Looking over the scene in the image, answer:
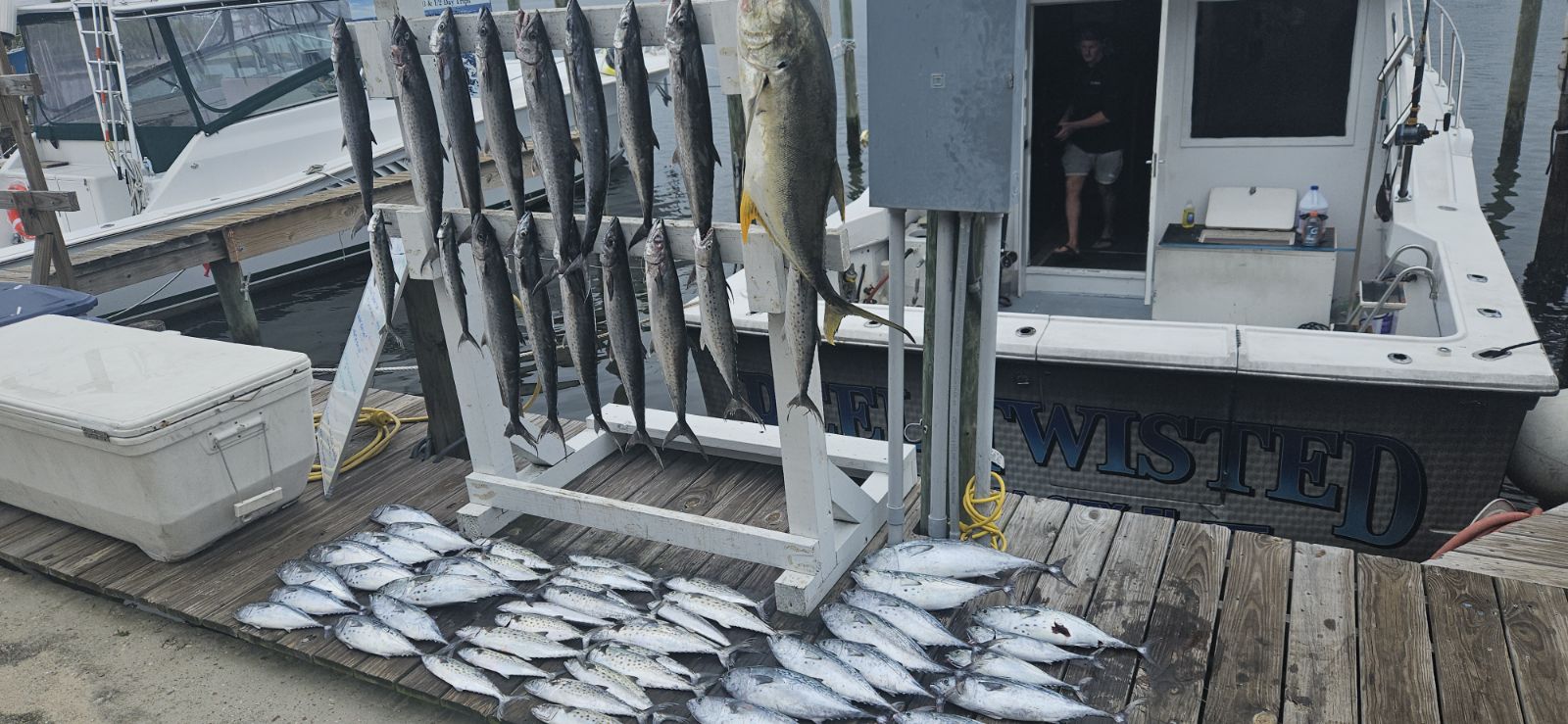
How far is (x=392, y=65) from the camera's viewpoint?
354 cm

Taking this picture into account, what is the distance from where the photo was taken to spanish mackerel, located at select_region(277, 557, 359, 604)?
3.86 m

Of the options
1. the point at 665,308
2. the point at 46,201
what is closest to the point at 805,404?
the point at 665,308

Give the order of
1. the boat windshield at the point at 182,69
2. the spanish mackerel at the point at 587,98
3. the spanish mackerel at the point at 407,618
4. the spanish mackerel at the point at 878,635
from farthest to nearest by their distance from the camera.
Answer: the boat windshield at the point at 182,69 < the spanish mackerel at the point at 407,618 < the spanish mackerel at the point at 878,635 < the spanish mackerel at the point at 587,98

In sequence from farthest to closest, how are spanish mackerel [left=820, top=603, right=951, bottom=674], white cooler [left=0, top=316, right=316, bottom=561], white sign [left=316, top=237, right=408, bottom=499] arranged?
white sign [left=316, top=237, right=408, bottom=499]
white cooler [left=0, top=316, right=316, bottom=561]
spanish mackerel [left=820, top=603, right=951, bottom=674]

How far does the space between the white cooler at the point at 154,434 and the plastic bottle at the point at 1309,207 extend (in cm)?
609

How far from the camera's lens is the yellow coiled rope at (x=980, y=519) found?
12.4 ft

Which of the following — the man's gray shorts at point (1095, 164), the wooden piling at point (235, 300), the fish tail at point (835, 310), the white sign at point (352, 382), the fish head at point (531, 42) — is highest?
the fish head at point (531, 42)

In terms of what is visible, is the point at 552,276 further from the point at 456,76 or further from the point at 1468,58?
the point at 1468,58

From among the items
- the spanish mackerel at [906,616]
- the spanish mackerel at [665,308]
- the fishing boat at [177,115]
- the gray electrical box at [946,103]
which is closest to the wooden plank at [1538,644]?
the spanish mackerel at [906,616]

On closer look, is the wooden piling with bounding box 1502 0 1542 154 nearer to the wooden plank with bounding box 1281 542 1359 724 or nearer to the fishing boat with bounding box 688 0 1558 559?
the fishing boat with bounding box 688 0 1558 559

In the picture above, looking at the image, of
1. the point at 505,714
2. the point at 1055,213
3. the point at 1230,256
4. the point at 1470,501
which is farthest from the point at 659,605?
the point at 1055,213

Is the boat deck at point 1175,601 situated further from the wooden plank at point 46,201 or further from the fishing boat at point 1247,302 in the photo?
the wooden plank at point 46,201

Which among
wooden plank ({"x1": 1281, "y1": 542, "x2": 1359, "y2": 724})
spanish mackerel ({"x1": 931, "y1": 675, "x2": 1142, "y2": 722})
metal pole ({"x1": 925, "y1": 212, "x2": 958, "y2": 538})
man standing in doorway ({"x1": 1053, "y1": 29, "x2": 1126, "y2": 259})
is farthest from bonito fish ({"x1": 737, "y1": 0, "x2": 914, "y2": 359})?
man standing in doorway ({"x1": 1053, "y1": 29, "x2": 1126, "y2": 259})

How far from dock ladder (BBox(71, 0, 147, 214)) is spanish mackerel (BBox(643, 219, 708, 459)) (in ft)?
37.4
